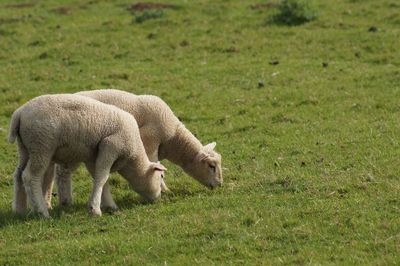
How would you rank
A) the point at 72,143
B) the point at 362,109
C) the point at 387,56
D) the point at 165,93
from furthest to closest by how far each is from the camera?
the point at 387,56
the point at 165,93
the point at 362,109
the point at 72,143

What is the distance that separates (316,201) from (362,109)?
610 centimetres

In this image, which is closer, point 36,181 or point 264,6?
point 36,181

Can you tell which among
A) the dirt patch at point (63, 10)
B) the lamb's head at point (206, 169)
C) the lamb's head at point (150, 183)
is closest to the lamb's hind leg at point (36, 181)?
the lamb's head at point (150, 183)

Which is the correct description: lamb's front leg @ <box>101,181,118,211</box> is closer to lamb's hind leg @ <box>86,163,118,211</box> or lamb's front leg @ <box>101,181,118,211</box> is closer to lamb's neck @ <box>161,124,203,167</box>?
lamb's hind leg @ <box>86,163,118,211</box>

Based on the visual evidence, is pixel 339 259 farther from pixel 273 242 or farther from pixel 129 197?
pixel 129 197

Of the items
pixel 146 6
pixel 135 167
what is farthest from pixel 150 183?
pixel 146 6

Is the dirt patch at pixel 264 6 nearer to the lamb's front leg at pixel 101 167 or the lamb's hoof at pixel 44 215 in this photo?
the lamb's front leg at pixel 101 167

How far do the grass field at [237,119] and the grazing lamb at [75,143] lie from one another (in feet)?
1.24

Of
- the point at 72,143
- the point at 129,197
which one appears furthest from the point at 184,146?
the point at 72,143

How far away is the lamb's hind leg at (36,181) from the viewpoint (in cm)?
998

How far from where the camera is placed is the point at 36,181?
33.1 feet

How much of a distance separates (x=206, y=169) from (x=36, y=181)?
2482 mm

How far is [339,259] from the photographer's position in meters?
8.12

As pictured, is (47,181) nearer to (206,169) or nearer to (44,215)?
(44,215)
